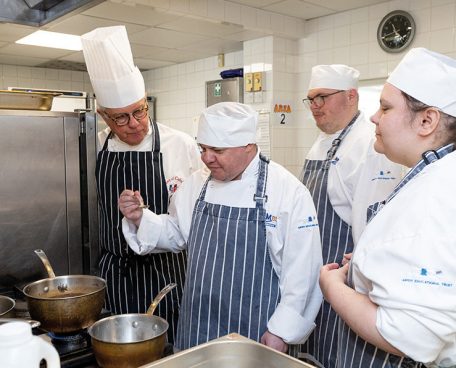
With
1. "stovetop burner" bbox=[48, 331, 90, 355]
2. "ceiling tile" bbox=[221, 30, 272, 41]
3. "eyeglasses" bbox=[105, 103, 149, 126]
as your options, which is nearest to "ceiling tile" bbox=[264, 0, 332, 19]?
"ceiling tile" bbox=[221, 30, 272, 41]

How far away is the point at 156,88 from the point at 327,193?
5154mm

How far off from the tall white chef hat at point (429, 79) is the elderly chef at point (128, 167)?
3.81ft

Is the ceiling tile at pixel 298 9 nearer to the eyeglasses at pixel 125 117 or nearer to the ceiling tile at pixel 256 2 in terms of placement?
the ceiling tile at pixel 256 2

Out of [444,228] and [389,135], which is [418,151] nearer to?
[389,135]

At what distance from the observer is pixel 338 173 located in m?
2.34

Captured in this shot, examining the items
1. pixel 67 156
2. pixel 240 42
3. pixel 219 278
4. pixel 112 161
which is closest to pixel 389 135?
pixel 219 278

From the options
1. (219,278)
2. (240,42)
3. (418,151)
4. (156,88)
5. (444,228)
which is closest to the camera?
(444,228)

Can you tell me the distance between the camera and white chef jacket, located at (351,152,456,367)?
1005mm

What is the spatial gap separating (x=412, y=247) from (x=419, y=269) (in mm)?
48

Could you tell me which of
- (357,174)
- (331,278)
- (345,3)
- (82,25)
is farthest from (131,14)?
(331,278)

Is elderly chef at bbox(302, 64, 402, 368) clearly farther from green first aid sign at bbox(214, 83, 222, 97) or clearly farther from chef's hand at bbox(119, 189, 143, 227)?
green first aid sign at bbox(214, 83, 222, 97)

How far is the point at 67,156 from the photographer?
2.15 metres

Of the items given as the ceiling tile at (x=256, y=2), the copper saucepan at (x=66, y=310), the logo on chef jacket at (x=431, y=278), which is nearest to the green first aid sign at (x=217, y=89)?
the ceiling tile at (x=256, y=2)

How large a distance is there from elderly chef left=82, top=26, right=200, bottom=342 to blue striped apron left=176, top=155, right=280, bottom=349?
15.4 inches
